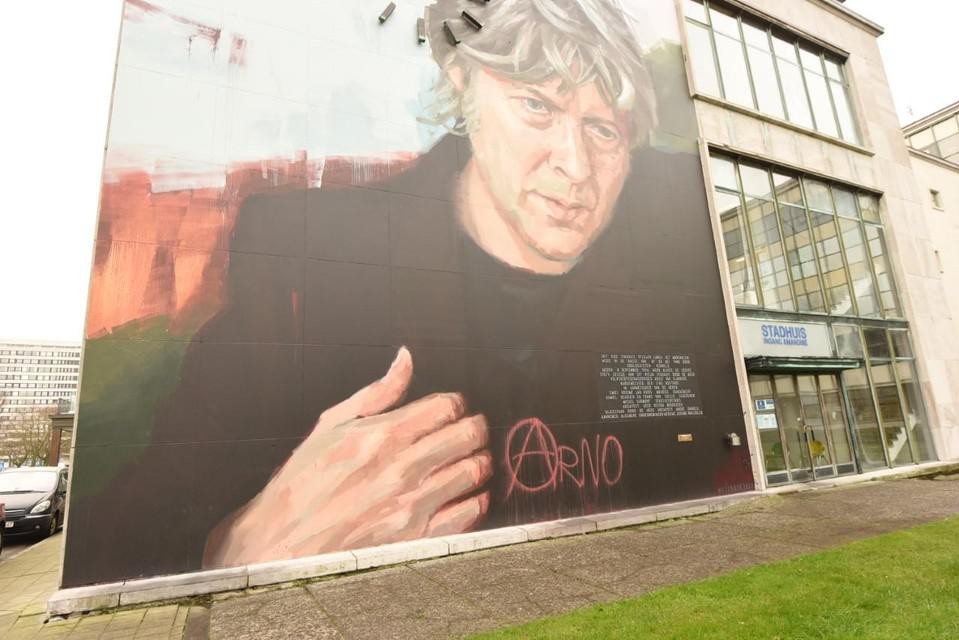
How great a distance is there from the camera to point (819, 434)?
13594 mm

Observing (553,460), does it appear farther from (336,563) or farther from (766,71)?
(766,71)

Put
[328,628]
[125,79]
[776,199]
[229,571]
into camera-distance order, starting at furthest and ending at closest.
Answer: [776,199] < [125,79] < [229,571] < [328,628]

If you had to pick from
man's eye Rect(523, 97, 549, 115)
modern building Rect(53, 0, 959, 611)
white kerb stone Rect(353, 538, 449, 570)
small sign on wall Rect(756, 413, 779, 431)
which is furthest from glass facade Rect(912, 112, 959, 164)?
white kerb stone Rect(353, 538, 449, 570)

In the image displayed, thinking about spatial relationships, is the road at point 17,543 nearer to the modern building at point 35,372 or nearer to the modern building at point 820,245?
the modern building at point 820,245

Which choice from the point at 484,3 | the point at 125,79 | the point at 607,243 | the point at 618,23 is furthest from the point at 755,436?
the point at 125,79

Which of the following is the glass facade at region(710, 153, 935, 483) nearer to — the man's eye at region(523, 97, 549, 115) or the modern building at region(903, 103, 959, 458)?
the modern building at region(903, 103, 959, 458)

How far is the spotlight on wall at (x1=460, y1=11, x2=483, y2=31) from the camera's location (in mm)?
10750

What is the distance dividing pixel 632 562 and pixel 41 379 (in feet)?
375

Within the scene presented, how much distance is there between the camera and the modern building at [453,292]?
7262 mm

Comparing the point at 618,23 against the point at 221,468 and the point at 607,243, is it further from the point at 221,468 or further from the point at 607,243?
the point at 221,468

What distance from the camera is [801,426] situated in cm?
1340

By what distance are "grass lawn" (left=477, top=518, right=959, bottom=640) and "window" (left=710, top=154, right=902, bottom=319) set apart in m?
8.44

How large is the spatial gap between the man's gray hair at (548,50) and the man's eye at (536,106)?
438 mm

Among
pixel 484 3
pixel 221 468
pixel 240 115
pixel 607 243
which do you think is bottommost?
pixel 221 468
